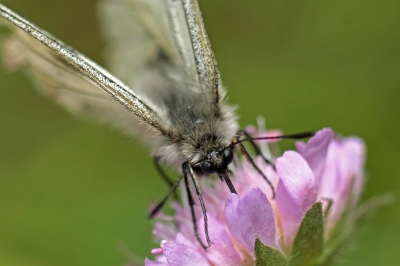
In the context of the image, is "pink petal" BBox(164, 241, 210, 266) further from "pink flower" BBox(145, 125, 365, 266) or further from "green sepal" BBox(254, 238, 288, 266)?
"green sepal" BBox(254, 238, 288, 266)

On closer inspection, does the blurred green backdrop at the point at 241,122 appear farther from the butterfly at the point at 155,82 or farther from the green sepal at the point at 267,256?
the green sepal at the point at 267,256

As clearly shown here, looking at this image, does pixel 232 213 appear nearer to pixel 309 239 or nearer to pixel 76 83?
pixel 309 239

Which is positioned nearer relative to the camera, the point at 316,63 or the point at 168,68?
the point at 168,68

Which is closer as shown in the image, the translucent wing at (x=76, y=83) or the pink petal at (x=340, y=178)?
the translucent wing at (x=76, y=83)

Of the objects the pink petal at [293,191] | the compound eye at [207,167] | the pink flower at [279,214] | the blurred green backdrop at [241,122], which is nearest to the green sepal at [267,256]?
the pink flower at [279,214]

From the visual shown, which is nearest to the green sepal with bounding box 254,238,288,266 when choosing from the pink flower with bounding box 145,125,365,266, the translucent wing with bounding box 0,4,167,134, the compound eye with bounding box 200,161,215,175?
the pink flower with bounding box 145,125,365,266

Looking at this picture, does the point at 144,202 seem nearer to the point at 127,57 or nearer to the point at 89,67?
the point at 127,57

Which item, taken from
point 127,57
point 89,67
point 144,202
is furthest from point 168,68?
point 144,202

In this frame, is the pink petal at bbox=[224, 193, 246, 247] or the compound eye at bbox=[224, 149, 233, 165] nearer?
the pink petal at bbox=[224, 193, 246, 247]
